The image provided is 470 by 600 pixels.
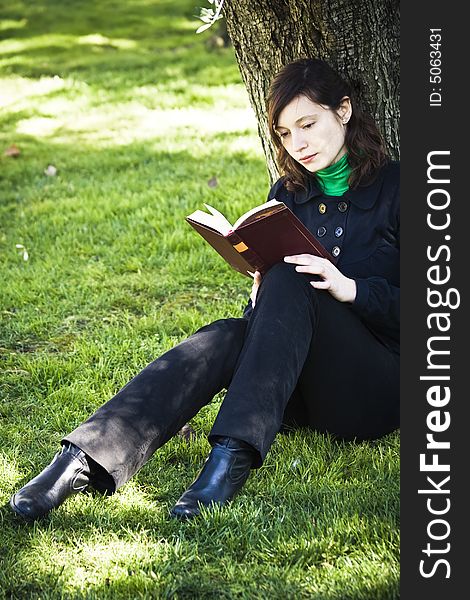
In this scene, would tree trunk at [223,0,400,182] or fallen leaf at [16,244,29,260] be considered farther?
fallen leaf at [16,244,29,260]

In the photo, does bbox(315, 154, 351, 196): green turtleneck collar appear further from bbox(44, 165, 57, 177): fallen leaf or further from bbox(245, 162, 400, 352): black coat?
bbox(44, 165, 57, 177): fallen leaf

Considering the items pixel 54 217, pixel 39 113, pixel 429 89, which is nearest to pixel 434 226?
pixel 429 89

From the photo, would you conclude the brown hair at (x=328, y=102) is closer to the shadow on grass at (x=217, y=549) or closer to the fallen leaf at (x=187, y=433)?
the fallen leaf at (x=187, y=433)

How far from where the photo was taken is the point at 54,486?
8.63 feet

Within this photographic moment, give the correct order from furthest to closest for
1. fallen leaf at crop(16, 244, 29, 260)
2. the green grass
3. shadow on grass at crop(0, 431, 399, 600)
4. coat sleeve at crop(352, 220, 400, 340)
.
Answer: fallen leaf at crop(16, 244, 29, 260), coat sleeve at crop(352, 220, 400, 340), the green grass, shadow on grass at crop(0, 431, 399, 600)

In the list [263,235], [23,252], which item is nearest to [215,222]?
[263,235]

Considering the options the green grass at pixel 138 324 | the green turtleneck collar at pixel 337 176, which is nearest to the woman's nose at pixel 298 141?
the green turtleneck collar at pixel 337 176

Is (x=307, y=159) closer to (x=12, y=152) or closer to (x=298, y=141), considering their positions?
(x=298, y=141)

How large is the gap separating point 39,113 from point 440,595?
6.45 m

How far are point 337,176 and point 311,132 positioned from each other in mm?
186

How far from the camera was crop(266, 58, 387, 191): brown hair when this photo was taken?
3014 millimetres

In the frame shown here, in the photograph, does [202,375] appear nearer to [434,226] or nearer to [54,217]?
[434,226]

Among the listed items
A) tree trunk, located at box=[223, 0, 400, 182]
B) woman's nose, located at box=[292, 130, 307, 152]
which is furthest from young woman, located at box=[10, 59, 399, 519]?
tree trunk, located at box=[223, 0, 400, 182]

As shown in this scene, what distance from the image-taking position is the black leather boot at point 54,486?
2.59m
